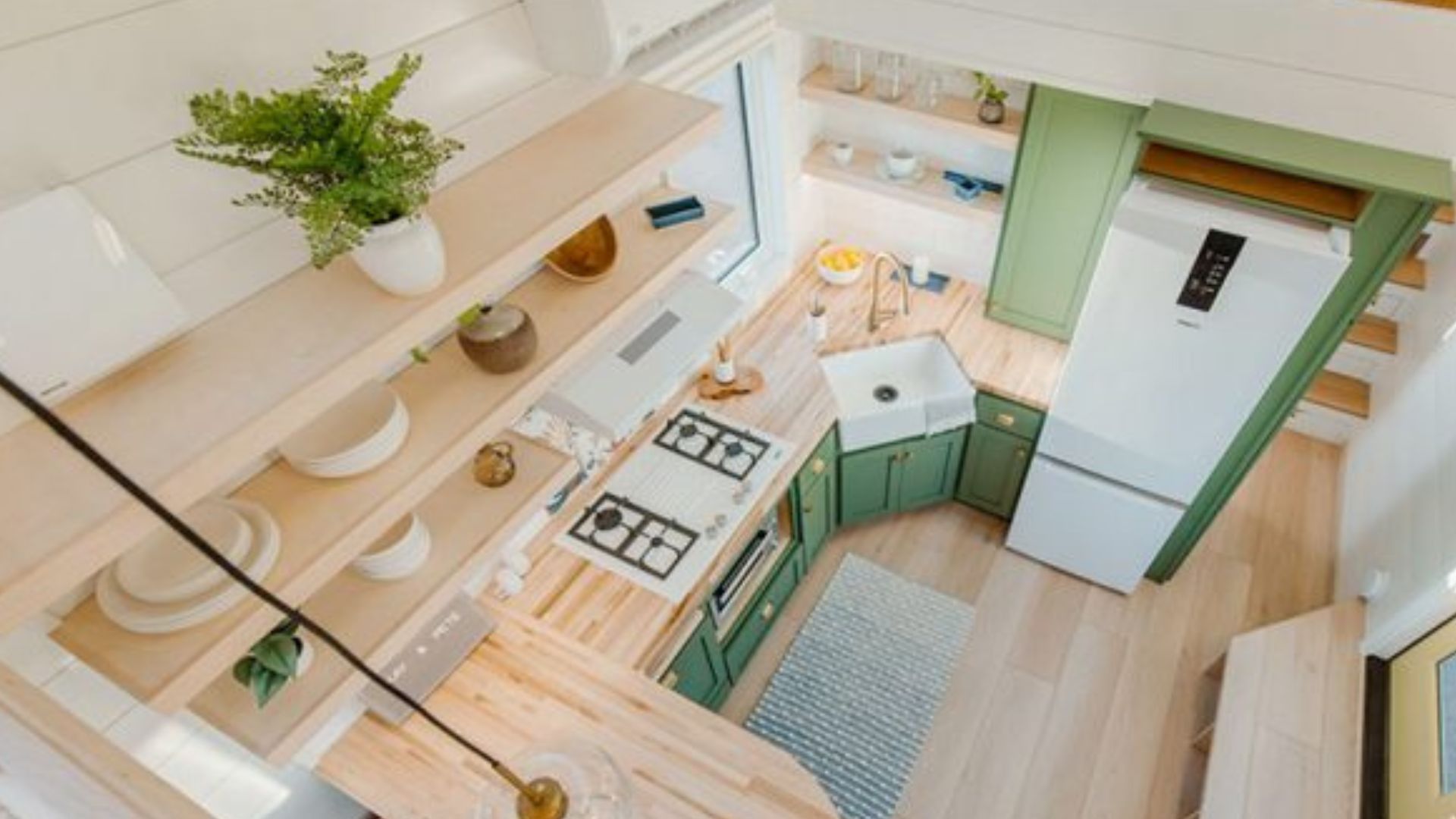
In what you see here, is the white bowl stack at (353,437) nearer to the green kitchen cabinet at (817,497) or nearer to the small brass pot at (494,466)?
the small brass pot at (494,466)

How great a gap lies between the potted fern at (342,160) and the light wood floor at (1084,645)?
2.65m

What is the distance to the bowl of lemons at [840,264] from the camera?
3564 mm

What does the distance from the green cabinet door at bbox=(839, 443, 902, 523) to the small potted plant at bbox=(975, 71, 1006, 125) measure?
53.4 inches

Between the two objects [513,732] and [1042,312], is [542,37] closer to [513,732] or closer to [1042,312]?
[513,732]

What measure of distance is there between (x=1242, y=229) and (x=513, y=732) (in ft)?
8.00

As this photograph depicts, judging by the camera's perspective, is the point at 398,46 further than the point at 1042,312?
No

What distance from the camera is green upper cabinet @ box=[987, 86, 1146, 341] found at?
8.17 feet

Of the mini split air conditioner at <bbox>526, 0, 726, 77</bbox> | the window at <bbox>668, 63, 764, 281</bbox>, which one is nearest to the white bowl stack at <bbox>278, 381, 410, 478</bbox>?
the mini split air conditioner at <bbox>526, 0, 726, 77</bbox>

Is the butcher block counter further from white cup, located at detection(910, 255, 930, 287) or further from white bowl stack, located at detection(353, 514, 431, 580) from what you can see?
white cup, located at detection(910, 255, 930, 287)

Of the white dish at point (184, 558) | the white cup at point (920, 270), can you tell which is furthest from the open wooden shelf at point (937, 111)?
the white dish at point (184, 558)

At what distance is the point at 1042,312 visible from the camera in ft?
10.3

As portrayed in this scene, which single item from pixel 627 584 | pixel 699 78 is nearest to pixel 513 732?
pixel 627 584

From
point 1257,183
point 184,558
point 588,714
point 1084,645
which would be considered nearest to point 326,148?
point 184,558

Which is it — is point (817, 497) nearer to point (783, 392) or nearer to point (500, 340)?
point (783, 392)
